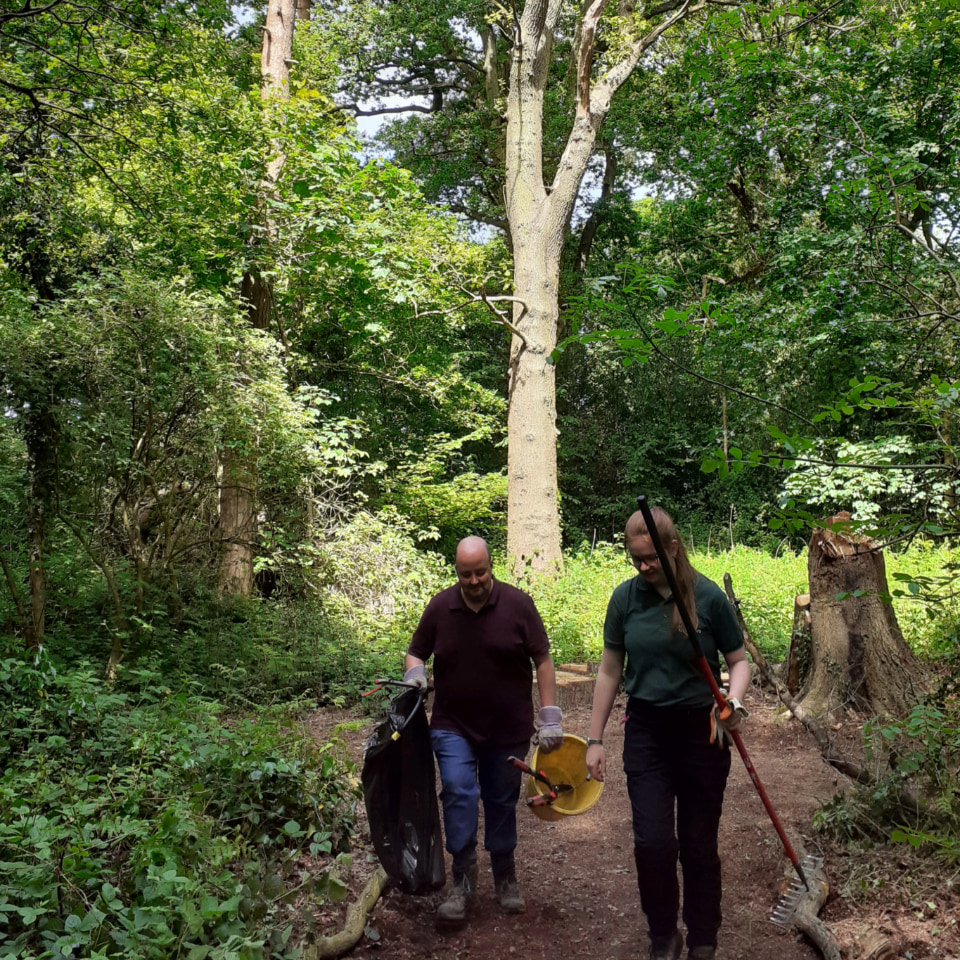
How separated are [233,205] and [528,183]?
18.2 feet

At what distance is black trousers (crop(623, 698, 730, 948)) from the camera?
3.54 meters

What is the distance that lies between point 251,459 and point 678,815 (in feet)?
21.2

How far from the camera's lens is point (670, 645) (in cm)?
354

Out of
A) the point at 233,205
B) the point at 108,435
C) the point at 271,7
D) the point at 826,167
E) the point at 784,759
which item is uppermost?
the point at 271,7

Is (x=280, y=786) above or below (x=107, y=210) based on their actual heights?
below

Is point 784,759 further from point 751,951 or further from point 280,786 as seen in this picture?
point 280,786

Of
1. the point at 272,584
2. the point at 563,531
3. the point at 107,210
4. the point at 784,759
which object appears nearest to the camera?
the point at 784,759

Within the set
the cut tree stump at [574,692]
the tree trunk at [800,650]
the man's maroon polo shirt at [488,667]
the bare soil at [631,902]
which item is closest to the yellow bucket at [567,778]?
the man's maroon polo shirt at [488,667]

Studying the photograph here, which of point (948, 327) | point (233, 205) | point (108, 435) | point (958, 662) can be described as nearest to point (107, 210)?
point (233, 205)

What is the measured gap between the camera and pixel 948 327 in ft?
28.3

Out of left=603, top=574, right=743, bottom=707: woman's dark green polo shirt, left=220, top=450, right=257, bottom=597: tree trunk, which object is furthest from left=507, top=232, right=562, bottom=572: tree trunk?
left=603, top=574, right=743, bottom=707: woman's dark green polo shirt

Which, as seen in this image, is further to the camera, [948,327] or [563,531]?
[563,531]

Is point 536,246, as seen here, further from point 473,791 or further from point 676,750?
point 676,750

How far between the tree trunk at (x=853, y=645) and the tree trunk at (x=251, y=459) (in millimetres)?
5566
